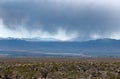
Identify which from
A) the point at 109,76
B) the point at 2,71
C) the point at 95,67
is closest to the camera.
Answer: the point at 109,76

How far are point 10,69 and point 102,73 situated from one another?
21.8 metres

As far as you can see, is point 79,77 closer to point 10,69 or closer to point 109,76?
point 109,76

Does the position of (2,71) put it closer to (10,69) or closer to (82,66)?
(10,69)

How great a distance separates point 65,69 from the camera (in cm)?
8219

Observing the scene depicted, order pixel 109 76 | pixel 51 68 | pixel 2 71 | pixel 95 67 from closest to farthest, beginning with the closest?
pixel 109 76, pixel 2 71, pixel 51 68, pixel 95 67

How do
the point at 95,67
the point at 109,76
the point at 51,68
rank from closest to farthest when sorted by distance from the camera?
the point at 109,76 → the point at 51,68 → the point at 95,67

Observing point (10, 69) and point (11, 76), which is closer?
point (11, 76)

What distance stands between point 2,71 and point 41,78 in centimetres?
1127

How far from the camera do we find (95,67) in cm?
8825

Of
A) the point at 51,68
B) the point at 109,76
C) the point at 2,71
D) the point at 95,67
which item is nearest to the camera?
the point at 109,76

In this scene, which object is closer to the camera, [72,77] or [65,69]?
[72,77]

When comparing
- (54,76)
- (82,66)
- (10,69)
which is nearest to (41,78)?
(54,76)

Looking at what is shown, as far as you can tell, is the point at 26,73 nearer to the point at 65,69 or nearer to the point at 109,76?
the point at 65,69

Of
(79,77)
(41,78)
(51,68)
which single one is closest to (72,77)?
(79,77)
